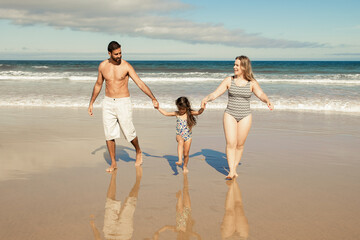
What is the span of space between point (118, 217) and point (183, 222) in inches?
27.0

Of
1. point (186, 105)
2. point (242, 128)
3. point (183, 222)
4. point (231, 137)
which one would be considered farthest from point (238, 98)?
point (183, 222)

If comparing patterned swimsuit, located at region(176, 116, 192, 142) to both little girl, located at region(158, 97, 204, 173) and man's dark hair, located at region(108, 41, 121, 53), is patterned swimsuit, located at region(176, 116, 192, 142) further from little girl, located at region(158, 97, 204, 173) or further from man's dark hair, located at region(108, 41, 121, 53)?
man's dark hair, located at region(108, 41, 121, 53)

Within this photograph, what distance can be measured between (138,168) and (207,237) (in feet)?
8.27

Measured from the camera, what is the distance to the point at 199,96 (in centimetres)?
1664

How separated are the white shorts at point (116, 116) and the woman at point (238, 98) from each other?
1.32 metres

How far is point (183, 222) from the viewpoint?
3.53 metres

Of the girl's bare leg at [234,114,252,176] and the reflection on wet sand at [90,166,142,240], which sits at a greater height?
the girl's bare leg at [234,114,252,176]

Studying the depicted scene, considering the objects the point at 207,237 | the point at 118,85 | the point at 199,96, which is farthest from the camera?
the point at 199,96

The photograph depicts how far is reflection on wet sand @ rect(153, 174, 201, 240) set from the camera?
325 centimetres

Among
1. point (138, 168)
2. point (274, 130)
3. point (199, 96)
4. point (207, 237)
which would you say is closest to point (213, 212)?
point (207, 237)

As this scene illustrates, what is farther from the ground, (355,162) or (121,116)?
(121,116)

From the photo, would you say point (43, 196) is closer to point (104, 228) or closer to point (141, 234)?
point (104, 228)

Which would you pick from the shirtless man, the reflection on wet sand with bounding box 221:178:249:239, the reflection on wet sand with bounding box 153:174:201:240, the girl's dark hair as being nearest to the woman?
the girl's dark hair

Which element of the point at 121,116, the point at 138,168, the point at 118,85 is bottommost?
the point at 138,168
